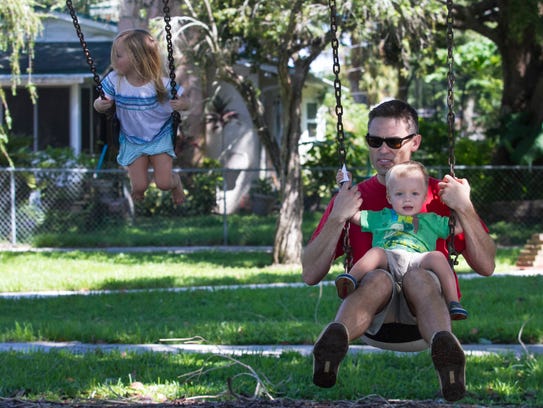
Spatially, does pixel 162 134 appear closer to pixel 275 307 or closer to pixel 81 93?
pixel 275 307

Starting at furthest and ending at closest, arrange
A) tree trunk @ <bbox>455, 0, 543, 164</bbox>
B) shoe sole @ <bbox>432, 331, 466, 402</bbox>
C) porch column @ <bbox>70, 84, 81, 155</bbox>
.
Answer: porch column @ <bbox>70, 84, 81, 155</bbox> < tree trunk @ <bbox>455, 0, 543, 164</bbox> < shoe sole @ <bbox>432, 331, 466, 402</bbox>

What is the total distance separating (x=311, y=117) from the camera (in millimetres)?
30141

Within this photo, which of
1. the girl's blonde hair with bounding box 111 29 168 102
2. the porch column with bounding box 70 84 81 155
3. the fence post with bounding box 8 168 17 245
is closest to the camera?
the girl's blonde hair with bounding box 111 29 168 102

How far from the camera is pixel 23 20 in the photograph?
13.5 m

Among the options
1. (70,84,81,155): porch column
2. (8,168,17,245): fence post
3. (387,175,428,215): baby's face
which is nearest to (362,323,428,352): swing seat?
(387,175,428,215): baby's face

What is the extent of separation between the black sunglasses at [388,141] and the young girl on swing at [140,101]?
131 cm

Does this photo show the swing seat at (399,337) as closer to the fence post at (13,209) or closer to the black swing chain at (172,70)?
the black swing chain at (172,70)

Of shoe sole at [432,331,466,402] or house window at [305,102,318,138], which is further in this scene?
house window at [305,102,318,138]

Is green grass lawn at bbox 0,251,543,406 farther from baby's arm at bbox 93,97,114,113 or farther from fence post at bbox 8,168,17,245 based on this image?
fence post at bbox 8,168,17,245

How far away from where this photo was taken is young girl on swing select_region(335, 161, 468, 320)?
433cm

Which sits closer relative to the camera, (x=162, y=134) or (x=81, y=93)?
(x=162, y=134)

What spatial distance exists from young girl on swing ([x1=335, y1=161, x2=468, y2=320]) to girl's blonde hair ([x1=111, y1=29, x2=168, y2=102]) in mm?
1498

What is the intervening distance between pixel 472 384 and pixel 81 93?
18.4 m

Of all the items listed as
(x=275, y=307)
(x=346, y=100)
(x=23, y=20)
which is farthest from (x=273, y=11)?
(x=346, y=100)
